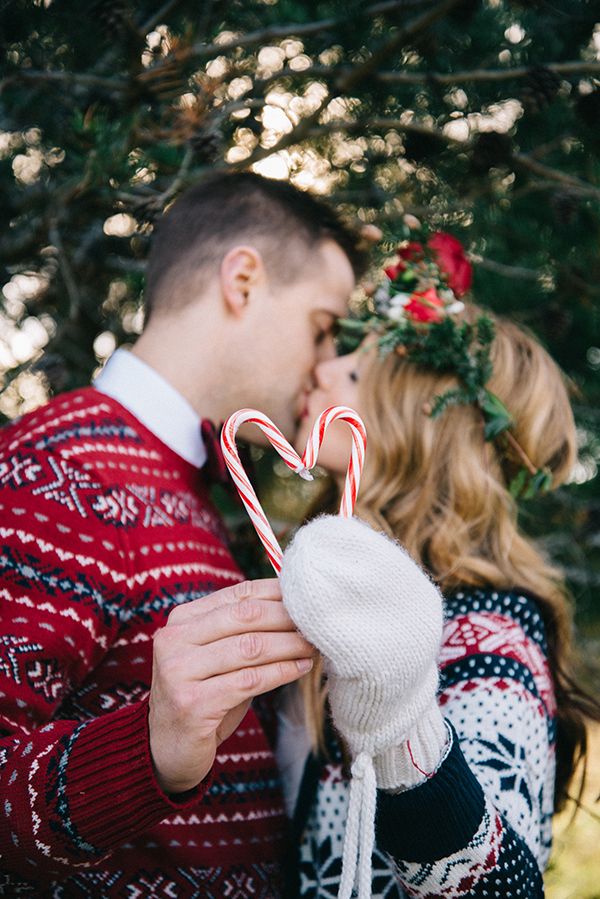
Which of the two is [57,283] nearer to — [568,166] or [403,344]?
[403,344]

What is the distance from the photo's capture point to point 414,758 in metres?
1.32

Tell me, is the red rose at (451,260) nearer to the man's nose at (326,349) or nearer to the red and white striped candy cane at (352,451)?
the man's nose at (326,349)

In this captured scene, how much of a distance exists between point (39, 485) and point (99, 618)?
12.2 inches

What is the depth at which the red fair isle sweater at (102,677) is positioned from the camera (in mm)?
1296

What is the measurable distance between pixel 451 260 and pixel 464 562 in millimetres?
943

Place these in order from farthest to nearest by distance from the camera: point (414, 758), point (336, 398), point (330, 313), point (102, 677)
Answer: point (330, 313), point (336, 398), point (102, 677), point (414, 758)

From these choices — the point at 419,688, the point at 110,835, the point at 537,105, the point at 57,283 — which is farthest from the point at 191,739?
the point at 57,283

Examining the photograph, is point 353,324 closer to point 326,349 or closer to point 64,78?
point 326,349

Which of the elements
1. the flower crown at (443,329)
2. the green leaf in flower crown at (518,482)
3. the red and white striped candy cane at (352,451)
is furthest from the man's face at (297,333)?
the red and white striped candy cane at (352,451)

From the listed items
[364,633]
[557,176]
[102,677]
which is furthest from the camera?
[557,176]

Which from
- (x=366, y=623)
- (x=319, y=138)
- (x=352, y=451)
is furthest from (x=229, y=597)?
(x=319, y=138)

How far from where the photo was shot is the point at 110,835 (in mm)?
1290

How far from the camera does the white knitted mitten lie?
1.16 meters

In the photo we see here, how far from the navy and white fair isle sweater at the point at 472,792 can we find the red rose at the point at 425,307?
798mm
